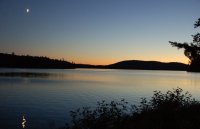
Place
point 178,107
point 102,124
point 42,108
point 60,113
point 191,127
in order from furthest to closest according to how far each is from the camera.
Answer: point 42,108 → point 60,113 → point 178,107 → point 102,124 → point 191,127

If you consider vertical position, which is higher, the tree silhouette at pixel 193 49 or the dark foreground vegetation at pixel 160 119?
the tree silhouette at pixel 193 49

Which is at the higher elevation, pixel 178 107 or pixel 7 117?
pixel 178 107

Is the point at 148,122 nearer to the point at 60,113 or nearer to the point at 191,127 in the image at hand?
the point at 191,127

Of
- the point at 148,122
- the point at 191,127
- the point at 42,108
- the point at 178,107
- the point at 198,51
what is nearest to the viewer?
the point at 191,127

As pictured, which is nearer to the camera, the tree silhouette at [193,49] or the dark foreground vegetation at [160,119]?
the dark foreground vegetation at [160,119]

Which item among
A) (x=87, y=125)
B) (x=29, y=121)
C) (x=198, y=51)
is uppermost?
(x=198, y=51)

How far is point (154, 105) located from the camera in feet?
76.5

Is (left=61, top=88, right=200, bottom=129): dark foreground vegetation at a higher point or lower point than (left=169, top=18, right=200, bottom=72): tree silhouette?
lower

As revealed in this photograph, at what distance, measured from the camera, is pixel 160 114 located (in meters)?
19.6

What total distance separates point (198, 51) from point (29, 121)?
19.2m

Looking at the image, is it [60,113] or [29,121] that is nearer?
[29,121]

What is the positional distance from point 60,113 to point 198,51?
20377 millimetres

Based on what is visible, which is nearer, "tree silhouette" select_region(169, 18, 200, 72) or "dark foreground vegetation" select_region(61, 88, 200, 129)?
"dark foreground vegetation" select_region(61, 88, 200, 129)

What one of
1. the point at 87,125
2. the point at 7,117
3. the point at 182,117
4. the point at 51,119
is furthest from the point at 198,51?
the point at 7,117
